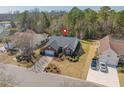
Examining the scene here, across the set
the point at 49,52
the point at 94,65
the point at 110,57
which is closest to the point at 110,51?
the point at 110,57

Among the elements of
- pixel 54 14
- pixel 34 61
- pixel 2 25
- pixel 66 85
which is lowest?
pixel 66 85

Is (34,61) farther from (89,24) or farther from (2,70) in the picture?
(89,24)

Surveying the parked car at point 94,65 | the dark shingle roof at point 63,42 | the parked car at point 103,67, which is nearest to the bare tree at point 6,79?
the dark shingle roof at point 63,42

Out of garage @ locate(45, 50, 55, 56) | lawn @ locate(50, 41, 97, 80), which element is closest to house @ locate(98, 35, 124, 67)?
lawn @ locate(50, 41, 97, 80)

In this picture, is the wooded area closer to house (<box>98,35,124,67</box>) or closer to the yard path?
house (<box>98,35,124,67</box>)

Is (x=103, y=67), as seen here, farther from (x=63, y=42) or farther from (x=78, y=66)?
(x=63, y=42)
